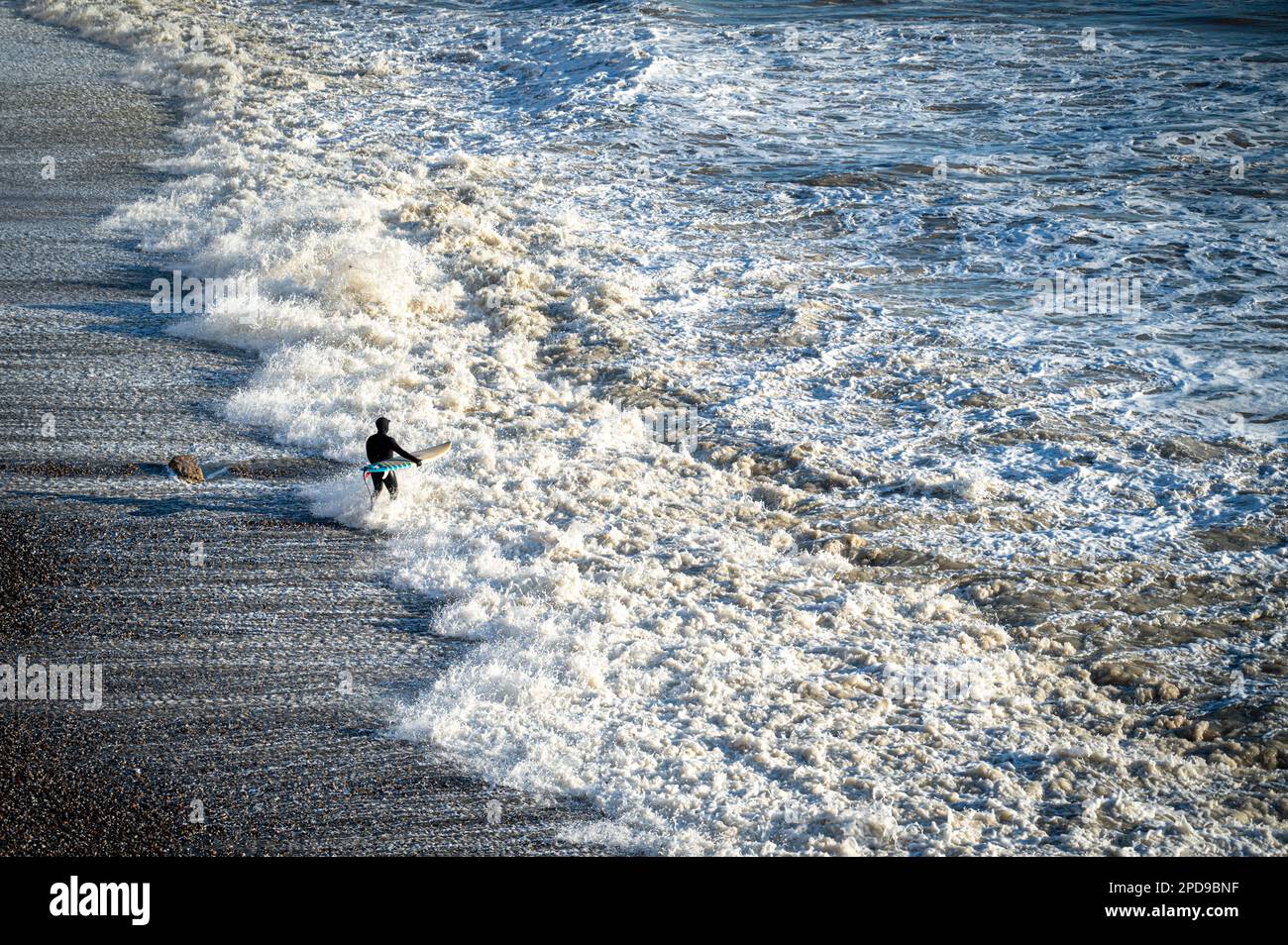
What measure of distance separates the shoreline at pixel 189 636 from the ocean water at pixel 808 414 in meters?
0.29

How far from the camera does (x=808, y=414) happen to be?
9219 mm

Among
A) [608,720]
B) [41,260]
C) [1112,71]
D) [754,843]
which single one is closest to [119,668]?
[608,720]

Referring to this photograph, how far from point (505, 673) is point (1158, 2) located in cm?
2371

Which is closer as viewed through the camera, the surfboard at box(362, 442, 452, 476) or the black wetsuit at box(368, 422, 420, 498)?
the black wetsuit at box(368, 422, 420, 498)

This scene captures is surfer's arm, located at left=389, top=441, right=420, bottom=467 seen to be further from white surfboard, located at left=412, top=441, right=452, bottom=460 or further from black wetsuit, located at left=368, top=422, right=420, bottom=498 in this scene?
white surfboard, located at left=412, top=441, right=452, bottom=460

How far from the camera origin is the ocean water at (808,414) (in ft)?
18.5

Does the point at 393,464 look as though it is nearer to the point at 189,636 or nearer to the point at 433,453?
the point at 433,453

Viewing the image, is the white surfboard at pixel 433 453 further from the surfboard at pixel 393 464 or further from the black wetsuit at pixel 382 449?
the black wetsuit at pixel 382 449

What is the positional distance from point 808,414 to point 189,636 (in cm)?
497

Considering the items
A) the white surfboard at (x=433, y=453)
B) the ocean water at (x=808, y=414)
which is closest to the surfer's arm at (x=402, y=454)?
Answer: the white surfboard at (x=433, y=453)

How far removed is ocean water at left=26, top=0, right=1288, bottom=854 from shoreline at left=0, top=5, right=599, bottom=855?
290mm

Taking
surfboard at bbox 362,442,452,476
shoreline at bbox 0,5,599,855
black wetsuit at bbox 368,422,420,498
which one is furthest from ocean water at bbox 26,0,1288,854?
black wetsuit at bbox 368,422,420,498

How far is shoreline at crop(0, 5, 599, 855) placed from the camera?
16.8ft
